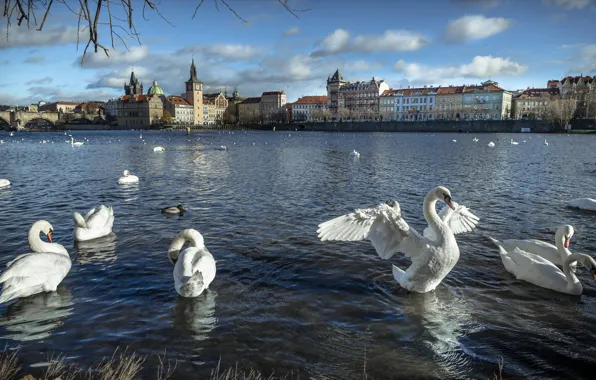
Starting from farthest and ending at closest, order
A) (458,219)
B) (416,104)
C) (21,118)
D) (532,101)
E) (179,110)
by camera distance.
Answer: (179,110), (416,104), (21,118), (532,101), (458,219)

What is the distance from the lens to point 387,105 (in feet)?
474

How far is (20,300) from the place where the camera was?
6.14 metres

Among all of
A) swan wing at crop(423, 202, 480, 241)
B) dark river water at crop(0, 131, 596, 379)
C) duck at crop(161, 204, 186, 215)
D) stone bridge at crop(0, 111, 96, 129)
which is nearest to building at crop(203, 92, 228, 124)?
stone bridge at crop(0, 111, 96, 129)

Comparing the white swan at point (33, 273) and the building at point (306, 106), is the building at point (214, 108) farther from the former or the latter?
the white swan at point (33, 273)

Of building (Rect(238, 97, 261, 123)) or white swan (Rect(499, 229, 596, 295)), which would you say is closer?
white swan (Rect(499, 229, 596, 295))

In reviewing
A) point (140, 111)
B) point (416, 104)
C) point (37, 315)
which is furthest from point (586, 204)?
point (140, 111)

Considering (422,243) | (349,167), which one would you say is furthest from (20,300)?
(349,167)

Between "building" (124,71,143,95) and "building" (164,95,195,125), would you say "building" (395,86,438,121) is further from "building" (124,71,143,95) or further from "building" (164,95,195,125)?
"building" (124,71,143,95)

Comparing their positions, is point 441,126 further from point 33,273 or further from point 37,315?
point 37,315

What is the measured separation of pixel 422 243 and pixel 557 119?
99.9 m

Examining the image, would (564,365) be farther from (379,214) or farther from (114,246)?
(114,246)

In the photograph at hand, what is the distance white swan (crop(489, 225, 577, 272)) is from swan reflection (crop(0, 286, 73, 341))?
777 centimetres

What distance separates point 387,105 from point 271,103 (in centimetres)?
5455

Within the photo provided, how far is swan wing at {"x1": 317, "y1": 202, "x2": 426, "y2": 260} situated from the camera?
6031mm
